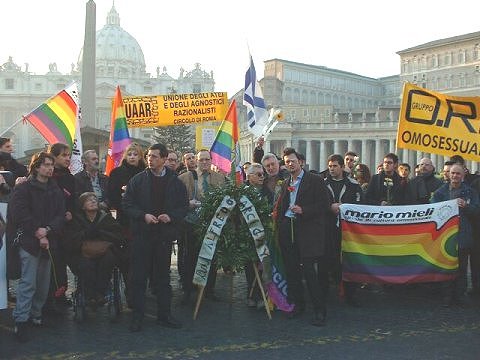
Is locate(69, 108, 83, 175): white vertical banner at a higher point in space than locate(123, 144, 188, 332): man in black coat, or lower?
higher

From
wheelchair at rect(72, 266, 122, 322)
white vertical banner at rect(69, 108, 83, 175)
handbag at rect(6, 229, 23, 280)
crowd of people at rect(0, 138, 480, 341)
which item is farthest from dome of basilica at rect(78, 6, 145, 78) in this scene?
handbag at rect(6, 229, 23, 280)

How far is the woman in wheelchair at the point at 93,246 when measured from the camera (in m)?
8.13

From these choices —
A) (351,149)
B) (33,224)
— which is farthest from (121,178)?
(351,149)

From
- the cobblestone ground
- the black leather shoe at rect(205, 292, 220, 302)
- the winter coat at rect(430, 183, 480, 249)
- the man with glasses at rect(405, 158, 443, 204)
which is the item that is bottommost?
the cobblestone ground

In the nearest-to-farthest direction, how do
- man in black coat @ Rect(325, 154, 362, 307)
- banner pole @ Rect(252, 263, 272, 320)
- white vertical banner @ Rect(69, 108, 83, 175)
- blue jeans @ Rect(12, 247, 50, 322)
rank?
blue jeans @ Rect(12, 247, 50, 322), banner pole @ Rect(252, 263, 272, 320), man in black coat @ Rect(325, 154, 362, 307), white vertical banner @ Rect(69, 108, 83, 175)

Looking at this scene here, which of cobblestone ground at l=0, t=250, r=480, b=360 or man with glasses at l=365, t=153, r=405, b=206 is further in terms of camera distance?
man with glasses at l=365, t=153, r=405, b=206

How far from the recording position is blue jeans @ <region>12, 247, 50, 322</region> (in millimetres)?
7254

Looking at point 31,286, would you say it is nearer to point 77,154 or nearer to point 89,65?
point 77,154

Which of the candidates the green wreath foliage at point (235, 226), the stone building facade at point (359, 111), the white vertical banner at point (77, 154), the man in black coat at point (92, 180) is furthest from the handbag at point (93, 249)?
the stone building facade at point (359, 111)

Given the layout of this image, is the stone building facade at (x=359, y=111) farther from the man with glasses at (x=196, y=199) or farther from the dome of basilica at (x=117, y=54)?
the man with glasses at (x=196, y=199)

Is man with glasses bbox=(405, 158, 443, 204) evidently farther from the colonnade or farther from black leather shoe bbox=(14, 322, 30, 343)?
the colonnade

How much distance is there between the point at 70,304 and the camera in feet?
29.3

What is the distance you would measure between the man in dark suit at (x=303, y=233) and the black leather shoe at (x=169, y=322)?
4.87 ft

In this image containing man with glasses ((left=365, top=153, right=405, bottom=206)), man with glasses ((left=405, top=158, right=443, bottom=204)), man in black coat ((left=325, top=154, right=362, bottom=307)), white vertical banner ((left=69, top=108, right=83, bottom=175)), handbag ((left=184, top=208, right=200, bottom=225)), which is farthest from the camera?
white vertical banner ((left=69, top=108, right=83, bottom=175))
